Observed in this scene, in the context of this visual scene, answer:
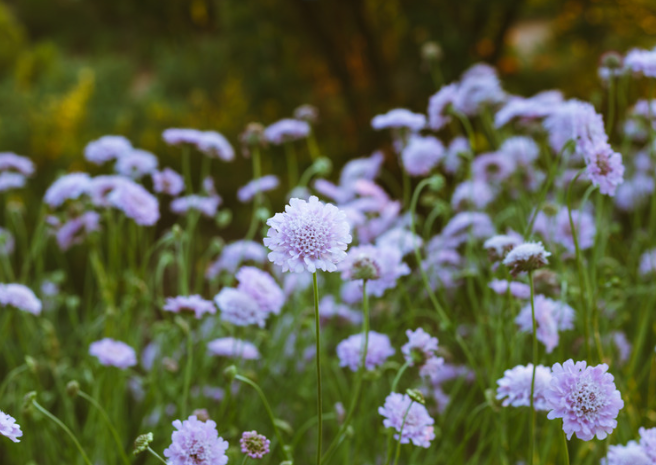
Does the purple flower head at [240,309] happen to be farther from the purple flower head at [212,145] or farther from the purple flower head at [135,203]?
the purple flower head at [212,145]

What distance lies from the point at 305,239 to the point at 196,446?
0.28 meters

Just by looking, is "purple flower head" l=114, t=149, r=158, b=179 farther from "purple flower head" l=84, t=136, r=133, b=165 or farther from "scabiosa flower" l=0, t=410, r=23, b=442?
"scabiosa flower" l=0, t=410, r=23, b=442

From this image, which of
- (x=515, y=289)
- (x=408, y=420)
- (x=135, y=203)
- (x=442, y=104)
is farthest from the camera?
(x=442, y=104)

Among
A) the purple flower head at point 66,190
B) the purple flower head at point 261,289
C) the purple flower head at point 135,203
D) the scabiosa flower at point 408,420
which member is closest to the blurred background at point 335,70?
the purple flower head at point 66,190

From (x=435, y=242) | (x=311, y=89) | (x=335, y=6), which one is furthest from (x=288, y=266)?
(x=311, y=89)

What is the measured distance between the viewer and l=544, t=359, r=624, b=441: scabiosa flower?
72 centimetres

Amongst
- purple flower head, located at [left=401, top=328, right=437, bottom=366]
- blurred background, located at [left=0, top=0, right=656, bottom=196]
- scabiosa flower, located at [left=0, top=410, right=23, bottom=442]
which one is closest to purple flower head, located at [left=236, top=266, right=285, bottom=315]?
purple flower head, located at [left=401, top=328, right=437, bottom=366]

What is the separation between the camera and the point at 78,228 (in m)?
1.55

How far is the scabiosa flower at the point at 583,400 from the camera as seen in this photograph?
2.38 ft

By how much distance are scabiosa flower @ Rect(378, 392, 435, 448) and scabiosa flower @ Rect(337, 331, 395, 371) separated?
0.56 ft

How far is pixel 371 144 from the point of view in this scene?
11.4ft

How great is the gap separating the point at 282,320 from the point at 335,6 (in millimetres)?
2413

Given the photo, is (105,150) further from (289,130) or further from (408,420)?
(408,420)

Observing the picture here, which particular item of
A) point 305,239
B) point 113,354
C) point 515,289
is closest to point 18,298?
point 113,354
